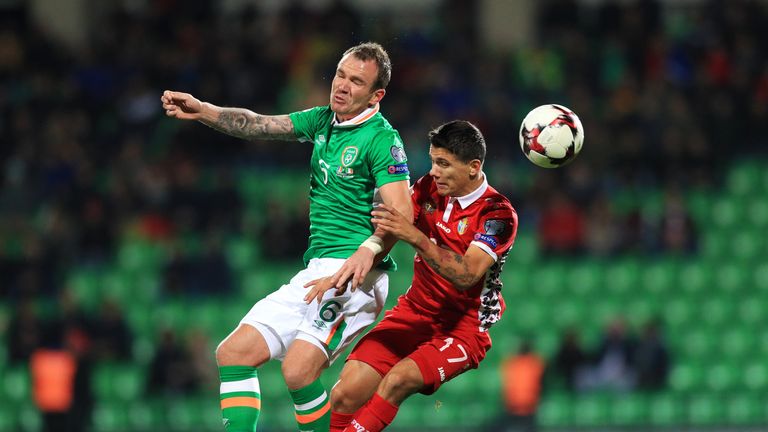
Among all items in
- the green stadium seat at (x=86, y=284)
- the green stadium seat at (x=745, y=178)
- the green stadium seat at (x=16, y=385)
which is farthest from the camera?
the green stadium seat at (x=745, y=178)

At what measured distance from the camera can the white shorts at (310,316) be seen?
20.2ft

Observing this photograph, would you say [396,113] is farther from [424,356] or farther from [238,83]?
[424,356]

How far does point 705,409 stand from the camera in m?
13.2

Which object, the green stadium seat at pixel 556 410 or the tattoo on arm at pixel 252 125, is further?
the green stadium seat at pixel 556 410

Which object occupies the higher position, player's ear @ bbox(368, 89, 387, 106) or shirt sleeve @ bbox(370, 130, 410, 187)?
player's ear @ bbox(368, 89, 387, 106)

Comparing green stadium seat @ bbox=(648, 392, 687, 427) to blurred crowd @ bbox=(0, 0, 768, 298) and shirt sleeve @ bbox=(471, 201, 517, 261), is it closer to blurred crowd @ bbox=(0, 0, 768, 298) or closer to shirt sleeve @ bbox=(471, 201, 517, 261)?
blurred crowd @ bbox=(0, 0, 768, 298)

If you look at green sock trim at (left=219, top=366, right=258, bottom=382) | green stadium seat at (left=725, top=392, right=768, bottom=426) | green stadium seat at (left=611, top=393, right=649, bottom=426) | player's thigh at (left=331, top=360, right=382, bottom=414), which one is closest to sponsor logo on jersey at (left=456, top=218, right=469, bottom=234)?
player's thigh at (left=331, top=360, right=382, bottom=414)

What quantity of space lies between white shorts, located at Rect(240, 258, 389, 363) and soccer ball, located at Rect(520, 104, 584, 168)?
1.26 m

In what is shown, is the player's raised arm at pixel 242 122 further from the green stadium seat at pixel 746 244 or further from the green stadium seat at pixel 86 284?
the green stadium seat at pixel 746 244

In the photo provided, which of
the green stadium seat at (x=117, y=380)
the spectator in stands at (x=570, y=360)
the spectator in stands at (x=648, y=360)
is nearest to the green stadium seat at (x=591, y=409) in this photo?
the spectator in stands at (x=570, y=360)

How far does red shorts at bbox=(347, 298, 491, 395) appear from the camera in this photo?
629cm

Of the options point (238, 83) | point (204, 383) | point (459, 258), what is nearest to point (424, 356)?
point (459, 258)

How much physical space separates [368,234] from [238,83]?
978cm

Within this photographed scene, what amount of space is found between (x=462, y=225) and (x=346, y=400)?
1.13 meters
